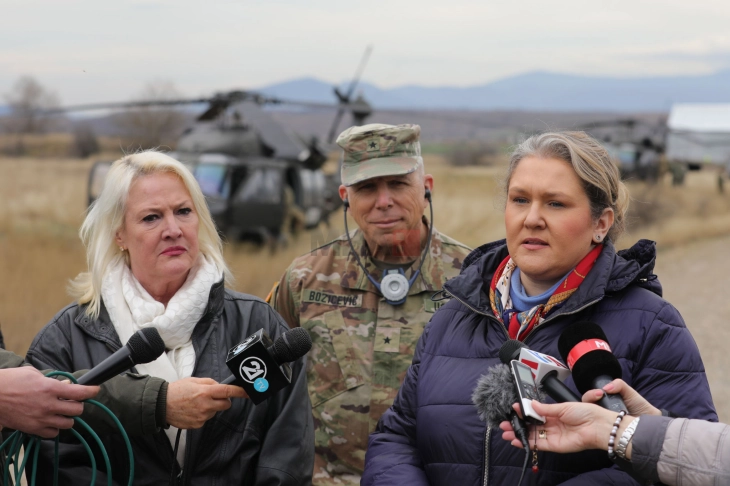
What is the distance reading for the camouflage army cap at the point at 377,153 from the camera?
410cm

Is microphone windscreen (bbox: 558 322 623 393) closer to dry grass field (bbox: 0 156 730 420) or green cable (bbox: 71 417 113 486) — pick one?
dry grass field (bbox: 0 156 730 420)

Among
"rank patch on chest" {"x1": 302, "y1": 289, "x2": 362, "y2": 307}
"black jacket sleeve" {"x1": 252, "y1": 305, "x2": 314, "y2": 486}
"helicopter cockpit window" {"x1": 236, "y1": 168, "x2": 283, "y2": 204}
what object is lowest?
"helicopter cockpit window" {"x1": 236, "y1": 168, "x2": 283, "y2": 204}

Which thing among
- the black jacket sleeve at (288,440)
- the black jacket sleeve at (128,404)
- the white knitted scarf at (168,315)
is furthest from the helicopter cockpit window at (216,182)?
the black jacket sleeve at (128,404)

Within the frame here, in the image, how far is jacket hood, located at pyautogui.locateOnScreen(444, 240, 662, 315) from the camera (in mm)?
2680

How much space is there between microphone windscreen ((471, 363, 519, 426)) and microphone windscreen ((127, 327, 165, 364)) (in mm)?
929

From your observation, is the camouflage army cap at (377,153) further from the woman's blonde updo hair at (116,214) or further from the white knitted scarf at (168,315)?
the white knitted scarf at (168,315)

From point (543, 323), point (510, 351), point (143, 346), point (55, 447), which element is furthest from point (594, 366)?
point (55, 447)

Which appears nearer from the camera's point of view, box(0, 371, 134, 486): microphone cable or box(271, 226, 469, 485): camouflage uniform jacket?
box(0, 371, 134, 486): microphone cable

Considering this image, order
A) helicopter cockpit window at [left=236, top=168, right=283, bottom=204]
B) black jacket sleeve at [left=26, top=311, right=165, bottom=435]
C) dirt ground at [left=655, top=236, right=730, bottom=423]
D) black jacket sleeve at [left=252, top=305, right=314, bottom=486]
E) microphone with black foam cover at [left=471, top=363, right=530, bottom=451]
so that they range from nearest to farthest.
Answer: microphone with black foam cover at [left=471, top=363, right=530, bottom=451] → black jacket sleeve at [left=26, top=311, right=165, bottom=435] → black jacket sleeve at [left=252, top=305, right=314, bottom=486] → dirt ground at [left=655, top=236, right=730, bottom=423] → helicopter cockpit window at [left=236, top=168, right=283, bottom=204]

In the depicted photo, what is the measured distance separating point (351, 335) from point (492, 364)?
1.43 metres

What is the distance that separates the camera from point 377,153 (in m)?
4.16

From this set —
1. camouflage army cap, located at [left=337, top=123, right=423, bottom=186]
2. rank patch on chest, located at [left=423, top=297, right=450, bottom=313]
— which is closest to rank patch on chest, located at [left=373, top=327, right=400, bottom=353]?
rank patch on chest, located at [left=423, top=297, right=450, bottom=313]

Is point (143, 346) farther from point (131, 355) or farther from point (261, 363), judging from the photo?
point (261, 363)

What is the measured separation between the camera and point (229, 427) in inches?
125
